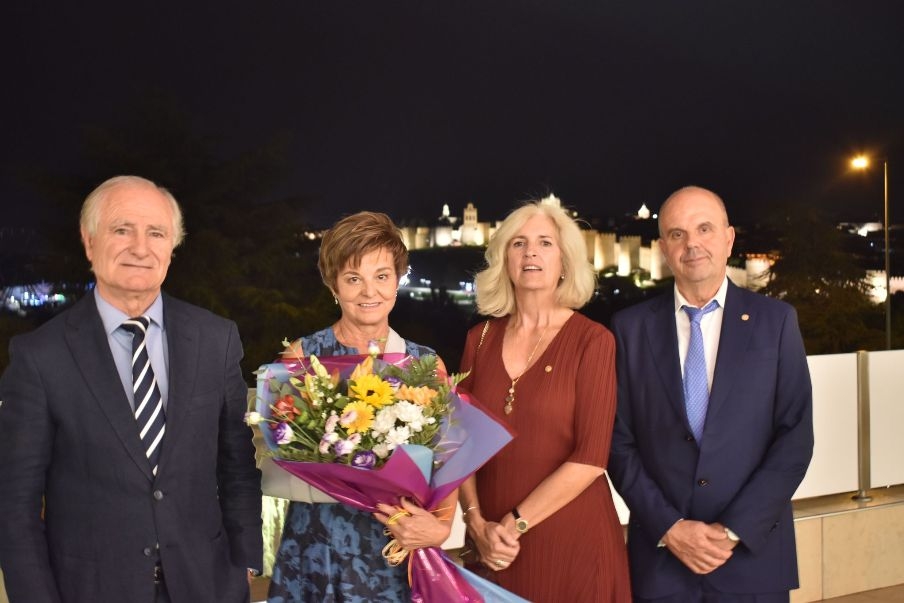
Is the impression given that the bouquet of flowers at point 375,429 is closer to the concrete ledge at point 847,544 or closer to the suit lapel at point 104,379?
the suit lapel at point 104,379

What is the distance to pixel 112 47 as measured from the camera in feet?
87.6

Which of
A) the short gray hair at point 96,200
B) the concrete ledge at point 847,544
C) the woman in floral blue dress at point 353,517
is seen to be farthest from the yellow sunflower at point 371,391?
the concrete ledge at point 847,544

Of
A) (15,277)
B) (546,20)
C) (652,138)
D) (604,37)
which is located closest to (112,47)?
(15,277)

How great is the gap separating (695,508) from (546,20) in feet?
115

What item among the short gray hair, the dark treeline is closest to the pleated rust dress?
the short gray hair

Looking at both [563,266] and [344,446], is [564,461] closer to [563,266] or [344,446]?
[563,266]

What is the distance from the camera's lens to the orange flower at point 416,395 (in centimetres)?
181

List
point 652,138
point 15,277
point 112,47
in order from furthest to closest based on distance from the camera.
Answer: point 652,138
point 112,47
point 15,277

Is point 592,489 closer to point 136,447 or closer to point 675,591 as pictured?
point 675,591

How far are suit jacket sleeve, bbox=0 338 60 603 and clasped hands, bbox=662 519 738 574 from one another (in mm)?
1523

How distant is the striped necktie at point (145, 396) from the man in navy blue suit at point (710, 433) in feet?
4.15

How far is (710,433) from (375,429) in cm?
106

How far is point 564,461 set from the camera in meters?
2.35

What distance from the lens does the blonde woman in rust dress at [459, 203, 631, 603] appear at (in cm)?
232
